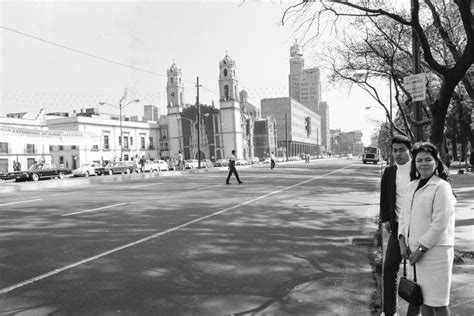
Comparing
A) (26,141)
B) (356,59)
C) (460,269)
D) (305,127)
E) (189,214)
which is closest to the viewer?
(460,269)

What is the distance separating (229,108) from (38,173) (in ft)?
252

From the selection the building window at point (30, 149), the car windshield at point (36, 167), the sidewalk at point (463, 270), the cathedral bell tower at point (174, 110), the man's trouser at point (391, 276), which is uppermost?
the cathedral bell tower at point (174, 110)

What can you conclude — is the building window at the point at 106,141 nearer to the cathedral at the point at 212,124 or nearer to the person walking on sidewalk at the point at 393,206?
the cathedral at the point at 212,124

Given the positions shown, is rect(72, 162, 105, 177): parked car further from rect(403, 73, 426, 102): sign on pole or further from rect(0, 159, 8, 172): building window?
rect(403, 73, 426, 102): sign on pole

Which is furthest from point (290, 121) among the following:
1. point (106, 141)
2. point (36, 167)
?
point (36, 167)

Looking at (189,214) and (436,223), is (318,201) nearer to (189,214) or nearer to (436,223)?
(189,214)

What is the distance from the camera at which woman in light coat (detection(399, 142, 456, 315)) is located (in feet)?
9.94

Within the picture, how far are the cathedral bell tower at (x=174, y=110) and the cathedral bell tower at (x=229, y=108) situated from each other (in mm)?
10315

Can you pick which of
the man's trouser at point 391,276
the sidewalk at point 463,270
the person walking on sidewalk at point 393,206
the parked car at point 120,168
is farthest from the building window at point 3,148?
the man's trouser at point 391,276

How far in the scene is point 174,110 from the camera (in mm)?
106312

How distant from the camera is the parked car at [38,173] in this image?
1333 inches

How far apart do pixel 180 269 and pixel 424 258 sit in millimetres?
3642

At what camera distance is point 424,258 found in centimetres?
311

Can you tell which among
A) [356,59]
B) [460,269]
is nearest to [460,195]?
[356,59]
